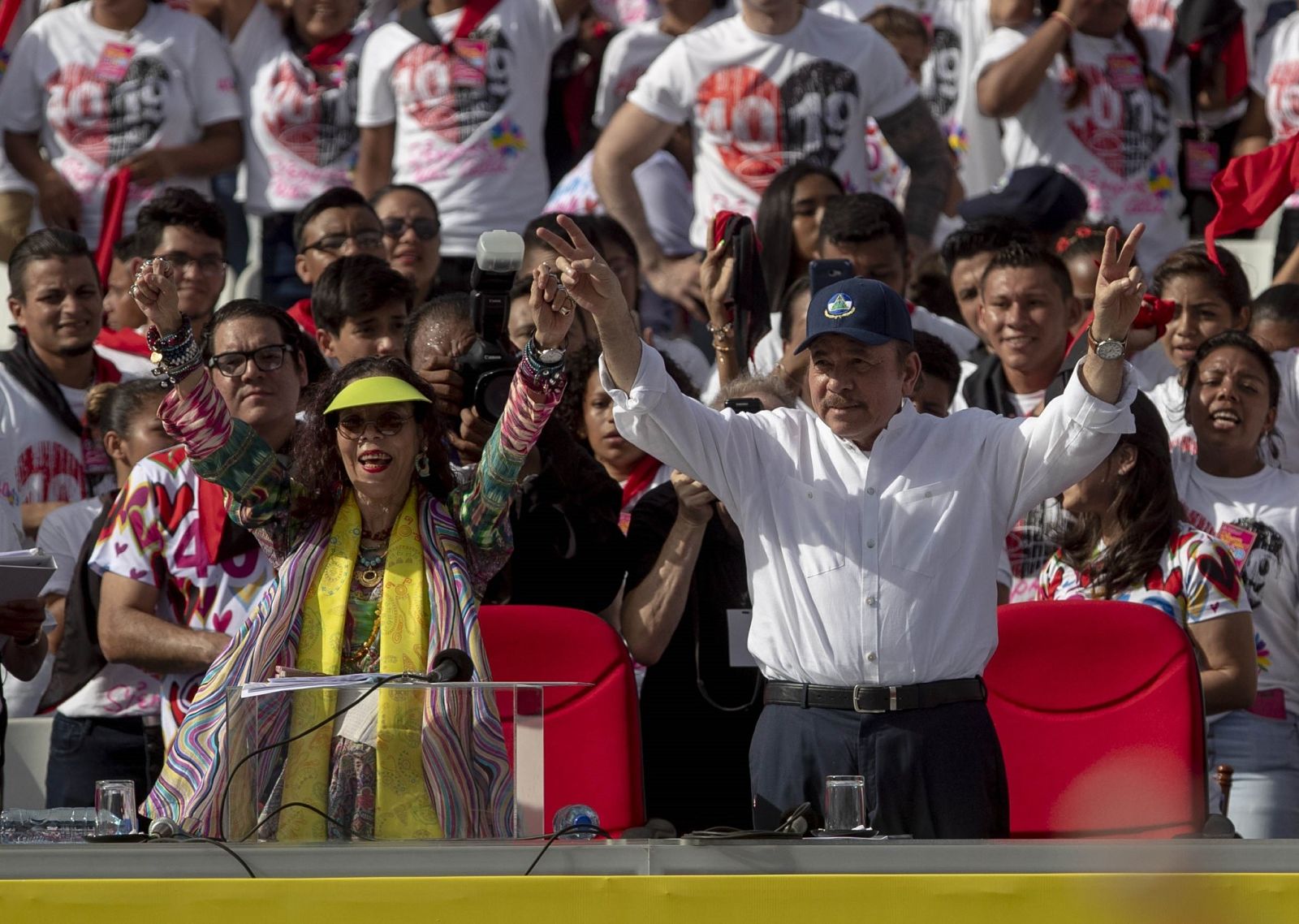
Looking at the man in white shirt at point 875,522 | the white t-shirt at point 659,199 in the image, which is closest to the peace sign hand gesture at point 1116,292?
the man in white shirt at point 875,522

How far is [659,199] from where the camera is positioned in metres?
8.20

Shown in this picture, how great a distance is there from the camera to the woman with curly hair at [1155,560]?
525 centimetres

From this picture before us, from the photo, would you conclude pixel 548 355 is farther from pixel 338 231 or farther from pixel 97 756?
pixel 338 231

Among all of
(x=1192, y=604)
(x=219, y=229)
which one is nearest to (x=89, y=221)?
(x=219, y=229)

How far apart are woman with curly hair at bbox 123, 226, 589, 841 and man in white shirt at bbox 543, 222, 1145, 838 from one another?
33 centimetres

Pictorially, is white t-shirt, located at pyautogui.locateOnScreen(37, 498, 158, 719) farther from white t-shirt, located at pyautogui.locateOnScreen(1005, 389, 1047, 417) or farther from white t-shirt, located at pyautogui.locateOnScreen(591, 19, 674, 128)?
white t-shirt, located at pyautogui.locateOnScreen(591, 19, 674, 128)

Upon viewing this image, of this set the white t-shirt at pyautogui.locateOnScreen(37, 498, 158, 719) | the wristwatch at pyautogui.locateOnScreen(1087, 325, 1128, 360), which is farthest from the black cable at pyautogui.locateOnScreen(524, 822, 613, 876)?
the white t-shirt at pyautogui.locateOnScreen(37, 498, 158, 719)

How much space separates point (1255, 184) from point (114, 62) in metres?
4.57

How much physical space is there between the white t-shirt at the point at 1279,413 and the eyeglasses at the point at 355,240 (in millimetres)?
2655

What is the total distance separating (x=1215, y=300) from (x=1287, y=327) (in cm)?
41

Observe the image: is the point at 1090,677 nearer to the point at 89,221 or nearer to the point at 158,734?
the point at 158,734

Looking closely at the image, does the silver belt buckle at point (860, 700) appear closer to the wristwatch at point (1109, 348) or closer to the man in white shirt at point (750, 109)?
the wristwatch at point (1109, 348)

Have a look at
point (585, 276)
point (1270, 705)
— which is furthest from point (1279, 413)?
point (585, 276)

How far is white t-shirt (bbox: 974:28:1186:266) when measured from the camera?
27.9 ft
